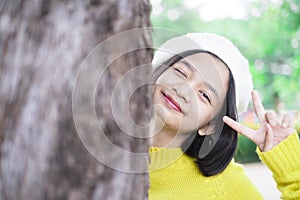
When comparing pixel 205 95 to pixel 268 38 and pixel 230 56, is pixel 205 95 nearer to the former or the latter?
pixel 230 56

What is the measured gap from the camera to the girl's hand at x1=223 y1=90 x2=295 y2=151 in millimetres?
1346

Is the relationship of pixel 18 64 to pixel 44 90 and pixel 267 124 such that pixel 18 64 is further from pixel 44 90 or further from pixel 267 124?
pixel 267 124

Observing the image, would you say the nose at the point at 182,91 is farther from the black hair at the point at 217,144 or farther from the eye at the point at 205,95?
the black hair at the point at 217,144

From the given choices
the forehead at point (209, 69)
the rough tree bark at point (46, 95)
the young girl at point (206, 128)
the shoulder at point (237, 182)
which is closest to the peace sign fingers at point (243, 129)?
the young girl at point (206, 128)

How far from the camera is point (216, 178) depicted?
1520 millimetres

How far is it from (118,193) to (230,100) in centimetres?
96

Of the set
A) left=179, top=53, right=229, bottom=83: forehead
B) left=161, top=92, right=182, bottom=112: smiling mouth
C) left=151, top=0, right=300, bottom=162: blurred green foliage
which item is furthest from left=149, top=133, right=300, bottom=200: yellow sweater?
left=151, top=0, right=300, bottom=162: blurred green foliage

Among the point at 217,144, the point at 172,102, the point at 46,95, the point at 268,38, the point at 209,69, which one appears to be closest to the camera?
the point at 46,95

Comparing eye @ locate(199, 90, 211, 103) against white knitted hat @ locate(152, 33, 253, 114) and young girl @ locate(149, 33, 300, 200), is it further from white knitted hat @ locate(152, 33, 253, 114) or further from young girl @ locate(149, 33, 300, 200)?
white knitted hat @ locate(152, 33, 253, 114)

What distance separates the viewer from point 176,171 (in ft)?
5.18

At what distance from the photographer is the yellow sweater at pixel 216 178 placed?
4.39ft

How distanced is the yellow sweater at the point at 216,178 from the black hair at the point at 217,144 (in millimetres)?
25

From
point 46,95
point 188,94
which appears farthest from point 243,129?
point 46,95

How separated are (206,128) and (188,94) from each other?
215mm
